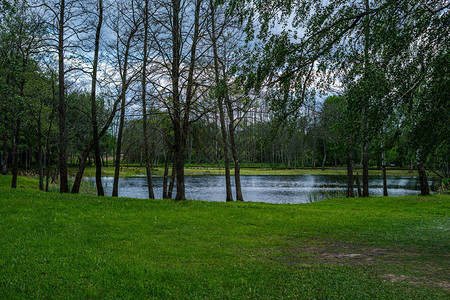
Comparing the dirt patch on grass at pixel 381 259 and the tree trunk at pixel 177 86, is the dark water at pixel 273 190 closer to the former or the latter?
the tree trunk at pixel 177 86

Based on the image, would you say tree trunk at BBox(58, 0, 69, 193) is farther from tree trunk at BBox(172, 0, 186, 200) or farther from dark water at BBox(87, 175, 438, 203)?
dark water at BBox(87, 175, 438, 203)

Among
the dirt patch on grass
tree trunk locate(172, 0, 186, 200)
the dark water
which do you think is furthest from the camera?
the dark water

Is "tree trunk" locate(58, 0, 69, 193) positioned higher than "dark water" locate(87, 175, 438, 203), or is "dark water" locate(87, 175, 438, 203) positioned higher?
"tree trunk" locate(58, 0, 69, 193)

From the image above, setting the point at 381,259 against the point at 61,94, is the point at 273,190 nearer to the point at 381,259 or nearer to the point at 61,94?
the point at 61,94

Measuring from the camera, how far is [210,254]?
7.60m

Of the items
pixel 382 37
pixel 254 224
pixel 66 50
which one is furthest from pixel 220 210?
pixel 66 50

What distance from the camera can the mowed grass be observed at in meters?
5.52

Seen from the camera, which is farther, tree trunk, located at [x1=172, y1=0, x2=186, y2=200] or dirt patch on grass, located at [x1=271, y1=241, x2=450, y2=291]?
tree trunk, located at [x1=172, y1=0, x2=186, y2=200]

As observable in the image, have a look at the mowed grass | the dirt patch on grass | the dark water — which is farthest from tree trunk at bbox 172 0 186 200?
the dark water

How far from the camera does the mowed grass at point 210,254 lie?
5523mm

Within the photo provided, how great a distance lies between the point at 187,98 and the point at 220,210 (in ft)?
18.7

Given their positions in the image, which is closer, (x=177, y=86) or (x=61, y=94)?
(x=177, y=86)

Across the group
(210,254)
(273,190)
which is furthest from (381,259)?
(273,190)

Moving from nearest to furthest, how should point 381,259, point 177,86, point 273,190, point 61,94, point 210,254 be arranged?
point 210,254 → point 381,259 → point 177,86 → point 61,94 → point 273,190
